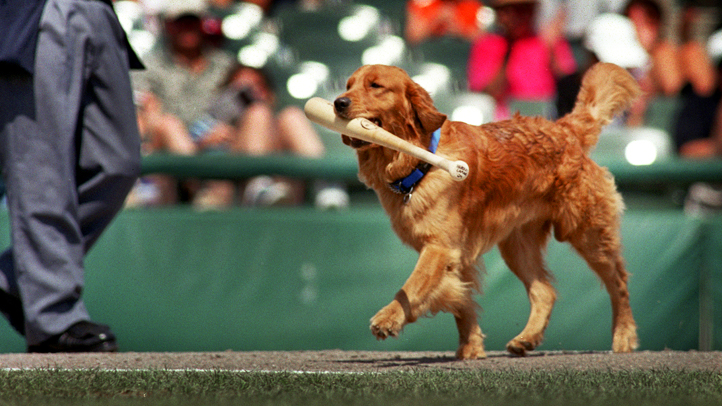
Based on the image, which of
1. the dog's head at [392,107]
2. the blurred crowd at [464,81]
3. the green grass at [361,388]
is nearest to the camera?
the green grass at [361,388]

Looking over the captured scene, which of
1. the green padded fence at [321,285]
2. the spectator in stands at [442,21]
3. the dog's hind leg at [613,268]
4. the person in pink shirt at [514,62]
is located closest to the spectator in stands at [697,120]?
the person in pink shirt at [514,62]

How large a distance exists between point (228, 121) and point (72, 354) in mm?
3080

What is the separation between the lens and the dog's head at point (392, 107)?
3449 mm

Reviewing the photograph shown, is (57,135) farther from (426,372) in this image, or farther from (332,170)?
(426,372)

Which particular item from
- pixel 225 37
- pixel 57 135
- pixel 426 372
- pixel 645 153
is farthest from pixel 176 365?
pixel 225 37

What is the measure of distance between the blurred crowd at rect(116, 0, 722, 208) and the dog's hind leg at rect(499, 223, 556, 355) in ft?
4.29

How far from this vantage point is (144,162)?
5.14m

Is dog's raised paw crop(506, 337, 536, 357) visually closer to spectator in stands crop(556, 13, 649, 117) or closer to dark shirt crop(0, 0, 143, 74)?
dark shirt crop(0, 0, 143, 74)

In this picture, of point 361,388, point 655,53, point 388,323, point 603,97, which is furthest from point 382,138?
point 655,53

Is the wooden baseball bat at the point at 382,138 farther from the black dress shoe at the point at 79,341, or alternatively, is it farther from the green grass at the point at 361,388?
the black dress shoe at the point at 79,341

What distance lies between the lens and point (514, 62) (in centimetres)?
724

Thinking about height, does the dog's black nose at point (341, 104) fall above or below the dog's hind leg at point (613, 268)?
above

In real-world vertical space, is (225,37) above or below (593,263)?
above

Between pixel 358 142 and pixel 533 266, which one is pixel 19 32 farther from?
pixel 533 266
